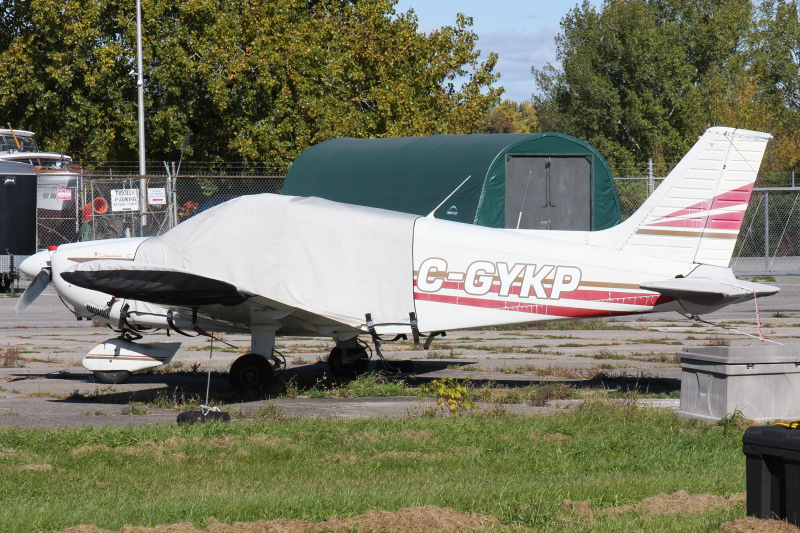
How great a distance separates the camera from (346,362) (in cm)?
1202

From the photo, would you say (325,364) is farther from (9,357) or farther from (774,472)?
(774,472)

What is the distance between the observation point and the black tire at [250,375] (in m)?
10.7

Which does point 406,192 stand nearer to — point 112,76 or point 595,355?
point 595,355

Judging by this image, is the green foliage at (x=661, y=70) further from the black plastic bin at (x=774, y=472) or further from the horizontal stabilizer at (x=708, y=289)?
the black plastic bin at (x=774, y=472)

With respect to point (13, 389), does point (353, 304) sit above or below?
above

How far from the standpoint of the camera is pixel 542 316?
10.3m

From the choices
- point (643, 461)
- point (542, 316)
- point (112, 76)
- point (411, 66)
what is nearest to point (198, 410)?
point (542, 316)

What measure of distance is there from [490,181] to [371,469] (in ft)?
45.5

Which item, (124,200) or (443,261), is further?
(124,200)

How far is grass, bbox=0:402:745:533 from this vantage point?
547 centimetres

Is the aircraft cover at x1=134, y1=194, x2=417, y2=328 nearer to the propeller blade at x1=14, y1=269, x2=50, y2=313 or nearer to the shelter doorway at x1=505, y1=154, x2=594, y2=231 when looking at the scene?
the propeller blade at x1=14, y1=269, x2=50, y2=313

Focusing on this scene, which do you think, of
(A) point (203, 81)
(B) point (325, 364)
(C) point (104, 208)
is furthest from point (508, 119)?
(B) point (325, 364)

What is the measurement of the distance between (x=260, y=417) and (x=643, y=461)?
370 centimetres

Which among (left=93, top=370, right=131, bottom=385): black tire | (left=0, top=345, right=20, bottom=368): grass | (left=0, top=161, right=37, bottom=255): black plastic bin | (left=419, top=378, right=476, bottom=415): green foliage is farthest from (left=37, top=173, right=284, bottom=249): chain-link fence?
(left=419, top=378, right=476, bottom=415): green foliage
